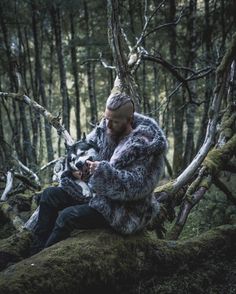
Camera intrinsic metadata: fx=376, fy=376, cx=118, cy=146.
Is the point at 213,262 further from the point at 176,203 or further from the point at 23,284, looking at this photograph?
the point at 23,284

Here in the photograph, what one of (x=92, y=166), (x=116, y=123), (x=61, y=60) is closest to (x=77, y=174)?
(x=92, y=166)

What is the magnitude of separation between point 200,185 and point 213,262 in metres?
1.61

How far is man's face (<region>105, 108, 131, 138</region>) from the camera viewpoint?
3635mm

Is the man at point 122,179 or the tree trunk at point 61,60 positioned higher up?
the tree trunk at point 61,60

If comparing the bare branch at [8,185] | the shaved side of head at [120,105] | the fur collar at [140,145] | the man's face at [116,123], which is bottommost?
the bare branch at [8,185]

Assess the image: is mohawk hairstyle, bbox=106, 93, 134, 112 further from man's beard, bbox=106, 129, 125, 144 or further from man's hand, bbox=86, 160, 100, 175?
man's hand, bbox=86, 160, 100, 175

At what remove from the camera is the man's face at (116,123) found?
143 inches

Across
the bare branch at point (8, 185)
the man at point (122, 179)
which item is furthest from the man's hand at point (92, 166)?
the bare branch at point (8, 185)

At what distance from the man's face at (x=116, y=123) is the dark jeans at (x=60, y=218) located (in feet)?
2.61

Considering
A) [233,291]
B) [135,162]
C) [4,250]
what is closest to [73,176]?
[135,162]

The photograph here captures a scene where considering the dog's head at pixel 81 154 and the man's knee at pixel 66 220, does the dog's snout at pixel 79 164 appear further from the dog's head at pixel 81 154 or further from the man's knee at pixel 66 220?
the man's knee at pixel 66 220

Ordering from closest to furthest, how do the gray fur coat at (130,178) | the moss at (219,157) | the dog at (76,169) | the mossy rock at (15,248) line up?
the gray fur coat at (130,178) → the mossy rock at (15,248) → the dog at (76,169) → the moss at (219,157)

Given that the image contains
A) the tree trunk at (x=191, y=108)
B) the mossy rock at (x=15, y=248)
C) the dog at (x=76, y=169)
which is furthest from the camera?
the tree trunk at (x=191, y=108)

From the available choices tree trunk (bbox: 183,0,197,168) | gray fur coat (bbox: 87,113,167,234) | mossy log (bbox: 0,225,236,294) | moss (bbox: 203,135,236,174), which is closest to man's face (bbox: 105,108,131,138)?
gray fur coat (bbox: 87,113,167,234)
